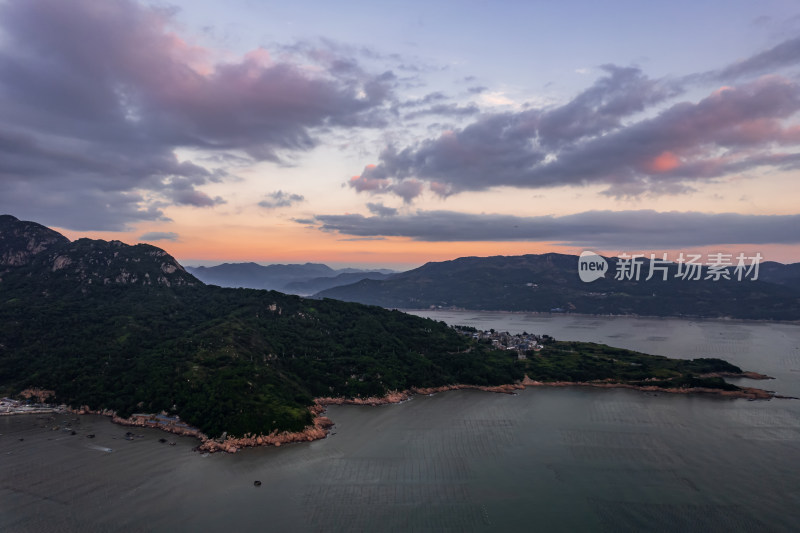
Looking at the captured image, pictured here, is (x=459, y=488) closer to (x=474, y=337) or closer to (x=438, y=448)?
(x=438, y=448)

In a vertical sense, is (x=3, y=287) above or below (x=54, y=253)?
below

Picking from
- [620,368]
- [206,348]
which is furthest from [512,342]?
[206,348]

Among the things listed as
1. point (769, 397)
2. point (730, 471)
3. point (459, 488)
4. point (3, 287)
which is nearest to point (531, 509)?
point (459, 488)

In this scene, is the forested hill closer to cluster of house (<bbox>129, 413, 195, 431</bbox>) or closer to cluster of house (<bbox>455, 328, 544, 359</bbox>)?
cluster of house (<bbox>129, 413, 195, 431</bbox>)

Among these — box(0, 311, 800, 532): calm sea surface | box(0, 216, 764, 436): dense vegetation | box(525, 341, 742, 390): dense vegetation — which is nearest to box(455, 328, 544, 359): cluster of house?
box(0, 216, 764, 436): dense vegetation

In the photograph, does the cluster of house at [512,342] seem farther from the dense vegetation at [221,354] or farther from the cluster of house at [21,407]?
the cluster of house at [21,407]

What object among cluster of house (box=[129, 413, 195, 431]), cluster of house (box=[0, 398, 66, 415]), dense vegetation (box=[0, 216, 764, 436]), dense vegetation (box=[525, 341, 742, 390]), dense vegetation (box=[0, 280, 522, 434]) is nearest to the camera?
cluster of house (box=[129, 413, 195, 431])

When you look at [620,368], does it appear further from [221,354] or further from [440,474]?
[221,354]
